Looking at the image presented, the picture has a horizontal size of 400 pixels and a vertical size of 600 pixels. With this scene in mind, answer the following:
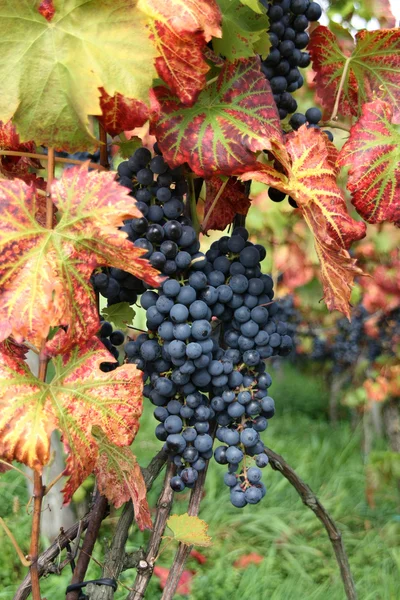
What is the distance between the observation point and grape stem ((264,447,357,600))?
0.98 m

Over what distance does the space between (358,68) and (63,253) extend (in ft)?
1.77

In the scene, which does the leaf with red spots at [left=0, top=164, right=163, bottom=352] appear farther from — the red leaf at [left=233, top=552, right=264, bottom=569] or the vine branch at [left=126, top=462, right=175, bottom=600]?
the red leaf at [left=233, top=552, right=264, bottom=569]

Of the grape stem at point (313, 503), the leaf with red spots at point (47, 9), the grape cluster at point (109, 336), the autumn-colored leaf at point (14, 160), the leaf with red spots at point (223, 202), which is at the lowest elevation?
the grape stem at point (313, 503)

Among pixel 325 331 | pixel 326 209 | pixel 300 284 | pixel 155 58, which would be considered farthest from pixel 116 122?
pixel 325 331

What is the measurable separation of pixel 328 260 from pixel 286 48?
0.31 m

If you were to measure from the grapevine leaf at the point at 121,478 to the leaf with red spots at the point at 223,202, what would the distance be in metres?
0.31

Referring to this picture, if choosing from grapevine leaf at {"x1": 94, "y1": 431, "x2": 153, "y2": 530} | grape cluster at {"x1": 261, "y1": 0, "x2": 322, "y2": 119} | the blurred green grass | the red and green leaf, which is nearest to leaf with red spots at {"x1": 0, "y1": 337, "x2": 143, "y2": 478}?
the red and green leaf

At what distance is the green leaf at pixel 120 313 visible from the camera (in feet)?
2.72

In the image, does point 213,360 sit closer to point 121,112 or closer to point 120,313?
point 120,313

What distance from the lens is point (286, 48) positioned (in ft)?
2.80

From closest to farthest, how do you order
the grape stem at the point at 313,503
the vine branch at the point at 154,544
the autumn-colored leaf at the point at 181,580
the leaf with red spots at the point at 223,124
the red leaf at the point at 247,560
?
the leaf with red spots at the point at 223,124 < the vine branch at the point at 154,544 < the grape stem at the point at 313,503 < the autumn-colored leaf at the point at 181,580 < the red leaf at the point at 247,560

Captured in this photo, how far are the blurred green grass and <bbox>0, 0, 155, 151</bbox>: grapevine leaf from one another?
4.74 feet

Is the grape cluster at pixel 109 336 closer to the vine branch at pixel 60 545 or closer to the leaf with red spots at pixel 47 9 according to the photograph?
the vine branch at pixel 60 545

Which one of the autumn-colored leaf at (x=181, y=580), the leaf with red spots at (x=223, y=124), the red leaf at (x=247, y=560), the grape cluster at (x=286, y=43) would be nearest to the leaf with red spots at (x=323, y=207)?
the leaf with red spots at (x=223, y=124)
